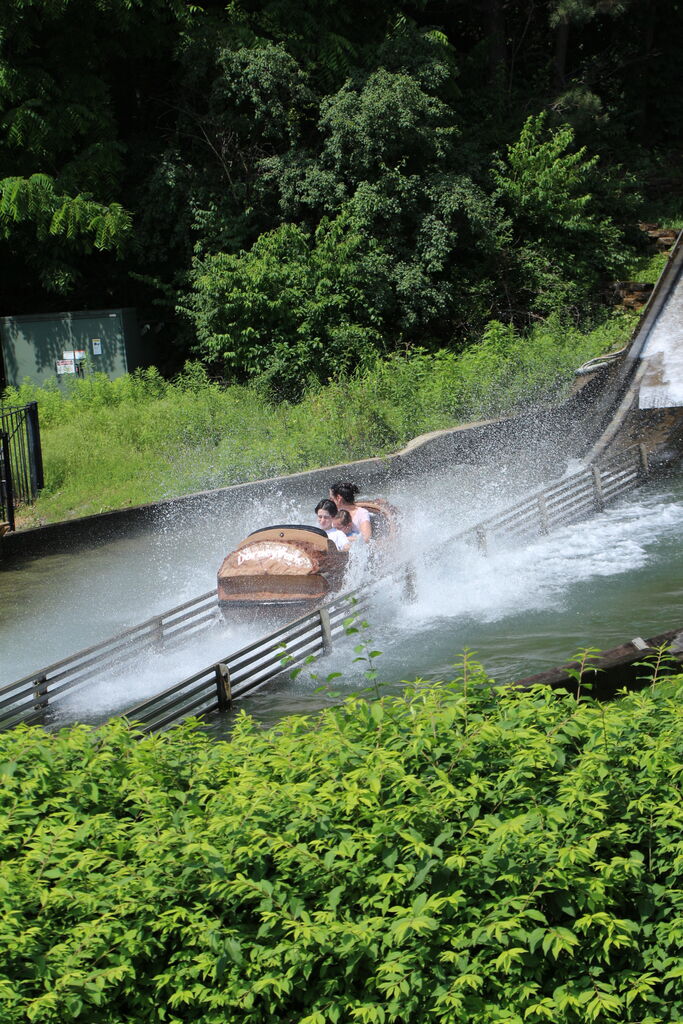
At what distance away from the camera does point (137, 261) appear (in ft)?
77.8

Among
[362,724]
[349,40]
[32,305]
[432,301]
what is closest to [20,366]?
[32,305]

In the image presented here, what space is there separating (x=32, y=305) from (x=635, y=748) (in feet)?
76.1

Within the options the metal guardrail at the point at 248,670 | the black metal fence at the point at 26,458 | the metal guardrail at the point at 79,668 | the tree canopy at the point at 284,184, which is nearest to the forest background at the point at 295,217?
the tree canopy at the point at 284,184

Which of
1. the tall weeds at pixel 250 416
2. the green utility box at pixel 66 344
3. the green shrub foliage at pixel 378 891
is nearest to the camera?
the green shrub foliage at pixel 378 891

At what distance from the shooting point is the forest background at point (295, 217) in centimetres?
1983

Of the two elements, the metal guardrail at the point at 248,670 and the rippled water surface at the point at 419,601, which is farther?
the rippled water surface at the point at 419,601

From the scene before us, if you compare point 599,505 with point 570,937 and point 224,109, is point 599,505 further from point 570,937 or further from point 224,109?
point 224,109

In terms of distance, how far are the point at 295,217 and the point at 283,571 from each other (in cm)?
1591

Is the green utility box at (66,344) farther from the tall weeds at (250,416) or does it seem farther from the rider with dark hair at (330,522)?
the rider with dark hair at (330,522)

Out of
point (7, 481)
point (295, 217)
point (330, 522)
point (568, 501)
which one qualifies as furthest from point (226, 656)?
point (295, 217)

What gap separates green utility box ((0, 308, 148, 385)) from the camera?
2192cm

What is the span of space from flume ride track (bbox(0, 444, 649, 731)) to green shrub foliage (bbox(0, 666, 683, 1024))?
1.72 meters

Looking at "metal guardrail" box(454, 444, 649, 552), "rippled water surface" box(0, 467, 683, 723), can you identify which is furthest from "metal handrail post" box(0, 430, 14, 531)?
"metal guardrail" box(454, 444, 649, 552)

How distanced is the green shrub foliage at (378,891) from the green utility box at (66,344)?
18.9 m
